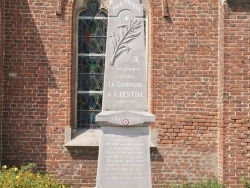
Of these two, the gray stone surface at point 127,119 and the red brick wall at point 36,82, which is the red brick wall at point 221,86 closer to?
the red brick wall at point 36,82

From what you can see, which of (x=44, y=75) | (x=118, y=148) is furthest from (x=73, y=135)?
(x=118, y=148)

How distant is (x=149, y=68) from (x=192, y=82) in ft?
3.20

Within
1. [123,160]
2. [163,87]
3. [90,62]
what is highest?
[90,62]

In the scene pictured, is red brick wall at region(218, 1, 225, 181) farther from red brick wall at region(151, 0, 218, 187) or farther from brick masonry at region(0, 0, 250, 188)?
red brick wall at region(151, 0, 218, 187)

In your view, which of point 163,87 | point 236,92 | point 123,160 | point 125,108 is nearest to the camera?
point 123,160

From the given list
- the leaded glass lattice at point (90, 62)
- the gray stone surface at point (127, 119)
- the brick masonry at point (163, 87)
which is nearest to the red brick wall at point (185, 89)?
the brick masonry at point (163, 87)

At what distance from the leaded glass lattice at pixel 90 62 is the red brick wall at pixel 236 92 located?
272cm

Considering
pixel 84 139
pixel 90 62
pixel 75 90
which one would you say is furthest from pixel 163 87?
pixel 84 139

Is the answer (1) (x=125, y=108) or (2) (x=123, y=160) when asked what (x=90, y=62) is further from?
(2) (x=123, y=160)

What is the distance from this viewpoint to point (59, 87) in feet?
41.2

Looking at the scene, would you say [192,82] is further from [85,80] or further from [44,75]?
[44,75]

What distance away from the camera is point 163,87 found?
1266 cm

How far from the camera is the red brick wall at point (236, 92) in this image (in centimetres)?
1222

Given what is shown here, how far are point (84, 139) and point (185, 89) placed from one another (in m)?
2.41
